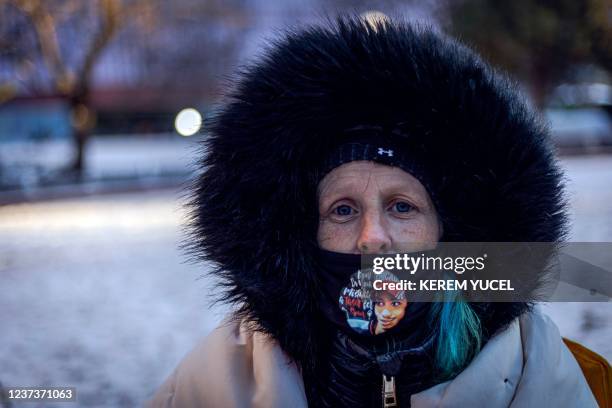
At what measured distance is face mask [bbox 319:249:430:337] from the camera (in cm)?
183

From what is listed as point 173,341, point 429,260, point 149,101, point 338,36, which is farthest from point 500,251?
point 149,101

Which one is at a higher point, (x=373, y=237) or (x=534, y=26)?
(x=534, y=26)

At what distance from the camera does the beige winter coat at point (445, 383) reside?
1687 millimetres

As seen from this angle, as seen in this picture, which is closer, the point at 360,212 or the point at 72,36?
the point at 360,212

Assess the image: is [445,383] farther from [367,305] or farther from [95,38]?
[95,38]

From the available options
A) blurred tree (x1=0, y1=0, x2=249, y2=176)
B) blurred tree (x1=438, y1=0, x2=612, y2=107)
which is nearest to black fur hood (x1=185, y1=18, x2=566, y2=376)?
blurred tree (x1=0, y1=0, x2=249, y2=176)

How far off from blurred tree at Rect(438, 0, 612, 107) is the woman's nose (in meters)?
18.9

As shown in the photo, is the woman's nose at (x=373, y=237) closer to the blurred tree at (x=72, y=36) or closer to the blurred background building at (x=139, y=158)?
the blurred background building at (x=139, y=158)

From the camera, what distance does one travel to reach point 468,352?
182 centimetres

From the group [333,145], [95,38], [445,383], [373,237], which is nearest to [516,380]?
[445,383]

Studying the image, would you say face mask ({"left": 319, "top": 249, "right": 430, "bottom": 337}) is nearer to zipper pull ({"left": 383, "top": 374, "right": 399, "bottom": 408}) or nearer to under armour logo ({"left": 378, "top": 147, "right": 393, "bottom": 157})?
zipper pull ({"left": 383, "top": 374, "right": 399, "bottom": 408})

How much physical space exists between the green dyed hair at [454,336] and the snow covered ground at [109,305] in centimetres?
49

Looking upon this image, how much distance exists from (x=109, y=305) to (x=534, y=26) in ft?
55.0

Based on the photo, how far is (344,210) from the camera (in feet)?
6.20
